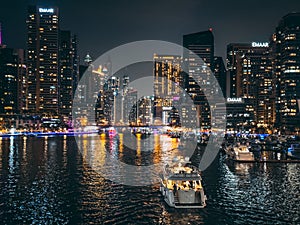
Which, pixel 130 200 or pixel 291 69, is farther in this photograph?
pixel 291 69

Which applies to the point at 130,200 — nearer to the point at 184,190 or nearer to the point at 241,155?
the point at 184,190

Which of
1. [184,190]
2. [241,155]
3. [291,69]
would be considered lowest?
[241,155]

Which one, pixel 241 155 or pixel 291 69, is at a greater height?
pixel 291 69


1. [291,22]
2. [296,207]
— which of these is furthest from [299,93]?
[296,207]

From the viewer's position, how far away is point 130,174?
55.4 m

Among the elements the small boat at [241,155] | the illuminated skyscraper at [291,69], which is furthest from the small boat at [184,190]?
the illuminated skyscraper at [291,69]

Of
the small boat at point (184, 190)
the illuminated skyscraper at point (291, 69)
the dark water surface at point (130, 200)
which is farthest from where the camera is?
the illuminated skyscraper at point (291, 69)

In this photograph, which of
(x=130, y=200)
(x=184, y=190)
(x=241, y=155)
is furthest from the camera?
(x=241, y=155)

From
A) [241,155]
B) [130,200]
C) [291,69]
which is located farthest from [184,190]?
[291,69]

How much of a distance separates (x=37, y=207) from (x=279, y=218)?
75.4ft

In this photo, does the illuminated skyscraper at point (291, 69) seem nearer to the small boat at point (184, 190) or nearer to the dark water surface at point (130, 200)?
the dark water surface at point (130, 200)

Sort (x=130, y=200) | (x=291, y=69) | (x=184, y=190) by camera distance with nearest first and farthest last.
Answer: (x=184, y=190) < (x=130, y=200) < (x=291, y=69)

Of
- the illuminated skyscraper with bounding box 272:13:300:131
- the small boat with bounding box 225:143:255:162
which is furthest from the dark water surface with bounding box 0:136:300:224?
the illuminated skyscraper with bounding box 272:13:300:131

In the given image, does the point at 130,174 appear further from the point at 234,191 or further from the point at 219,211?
the point at 219,211
